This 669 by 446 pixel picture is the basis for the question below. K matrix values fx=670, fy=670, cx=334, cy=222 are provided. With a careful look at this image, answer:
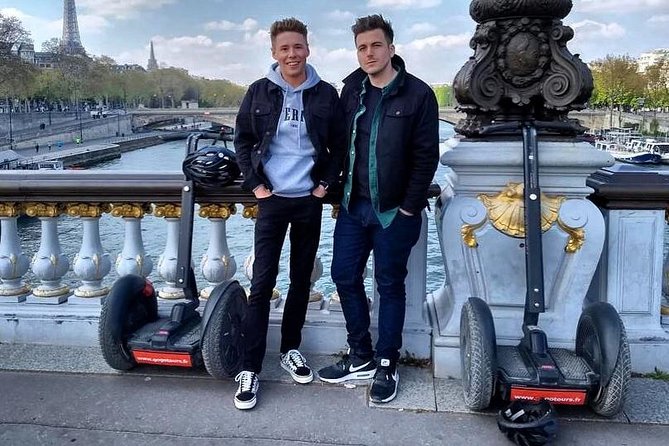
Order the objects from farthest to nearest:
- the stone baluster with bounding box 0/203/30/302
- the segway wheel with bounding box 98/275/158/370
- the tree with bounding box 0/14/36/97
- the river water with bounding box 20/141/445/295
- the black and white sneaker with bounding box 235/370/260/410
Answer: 1. the tree with bounding box 0/14/36/97
2. the river water with bounding box 20/141/445/295
3. the stone baluster with bounding box 0/203/30/302
4. the segway wheel with bounding box 98/275/158/370
5. the black and white sneaker with bounding box 235/370/260/410

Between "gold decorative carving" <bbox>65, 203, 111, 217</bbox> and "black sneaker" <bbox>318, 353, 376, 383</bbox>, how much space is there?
66.0 inches

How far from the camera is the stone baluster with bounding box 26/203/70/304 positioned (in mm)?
4102

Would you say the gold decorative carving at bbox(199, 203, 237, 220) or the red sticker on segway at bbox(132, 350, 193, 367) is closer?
the red sticker on segway at bbox(132, 350, 193, 367)

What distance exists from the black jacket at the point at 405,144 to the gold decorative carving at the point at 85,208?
1.79 m

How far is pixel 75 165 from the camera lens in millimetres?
49750

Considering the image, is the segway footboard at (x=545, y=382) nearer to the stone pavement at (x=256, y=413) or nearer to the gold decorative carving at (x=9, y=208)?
A: the stone pavement at (x=256, y=413)

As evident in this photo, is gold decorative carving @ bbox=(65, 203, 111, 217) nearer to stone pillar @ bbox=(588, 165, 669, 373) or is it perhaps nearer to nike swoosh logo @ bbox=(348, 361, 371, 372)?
nike swoosh logo @ bbox=(348, 361, 371, 372)

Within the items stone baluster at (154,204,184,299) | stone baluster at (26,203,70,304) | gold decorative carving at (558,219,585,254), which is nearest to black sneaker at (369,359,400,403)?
gold decorative carving at (558,219,585,254)

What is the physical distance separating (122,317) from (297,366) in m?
0.96

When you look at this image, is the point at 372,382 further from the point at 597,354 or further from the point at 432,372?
the point at 597,354

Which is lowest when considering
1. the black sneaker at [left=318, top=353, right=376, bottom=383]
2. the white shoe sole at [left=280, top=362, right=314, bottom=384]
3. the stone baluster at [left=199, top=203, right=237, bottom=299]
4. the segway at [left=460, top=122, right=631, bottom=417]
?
the white shoe sole at [left=280, top=362, right=314, bottom=384]

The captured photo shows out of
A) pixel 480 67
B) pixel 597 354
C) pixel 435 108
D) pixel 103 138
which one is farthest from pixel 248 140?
pixel 103 138

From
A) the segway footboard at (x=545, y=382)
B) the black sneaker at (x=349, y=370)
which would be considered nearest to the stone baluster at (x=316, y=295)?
the black sneaker at (x=349, y=370)

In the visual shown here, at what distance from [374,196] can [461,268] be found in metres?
0.70
